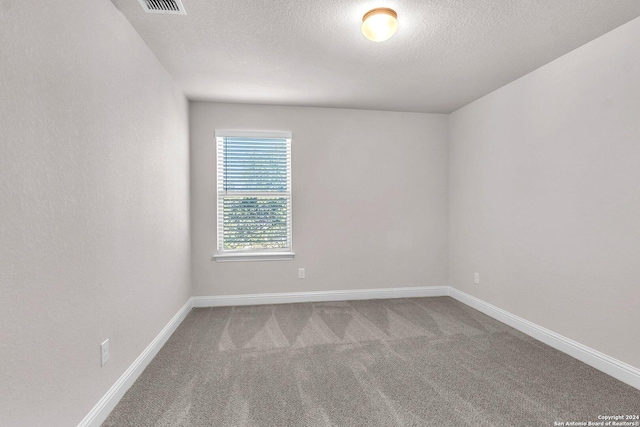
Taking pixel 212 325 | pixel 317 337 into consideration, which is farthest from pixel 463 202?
pixel 212 325

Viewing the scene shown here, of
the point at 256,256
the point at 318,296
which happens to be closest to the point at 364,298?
the point at 318,296

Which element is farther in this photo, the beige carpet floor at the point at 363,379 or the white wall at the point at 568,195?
the white wall at the point at 568,195

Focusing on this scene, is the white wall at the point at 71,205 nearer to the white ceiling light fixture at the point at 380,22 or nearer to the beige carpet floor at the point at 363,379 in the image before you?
the beige carpet floor at the point at 363,379

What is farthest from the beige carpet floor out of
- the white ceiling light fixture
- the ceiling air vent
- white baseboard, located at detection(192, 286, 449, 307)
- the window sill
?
the ceiling air vent

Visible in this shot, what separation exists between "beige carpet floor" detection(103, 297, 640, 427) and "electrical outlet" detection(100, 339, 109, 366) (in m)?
0.33

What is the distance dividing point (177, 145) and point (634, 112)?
3784 millimetres

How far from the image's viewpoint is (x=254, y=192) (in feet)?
12.8

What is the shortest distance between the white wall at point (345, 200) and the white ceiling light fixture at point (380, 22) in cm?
200

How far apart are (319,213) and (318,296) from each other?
1.07 metres

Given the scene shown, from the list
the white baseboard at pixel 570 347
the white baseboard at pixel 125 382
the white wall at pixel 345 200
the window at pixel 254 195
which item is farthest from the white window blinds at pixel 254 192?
the white baseboard at pixel 570 347

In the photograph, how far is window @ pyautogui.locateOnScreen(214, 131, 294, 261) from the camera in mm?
3871

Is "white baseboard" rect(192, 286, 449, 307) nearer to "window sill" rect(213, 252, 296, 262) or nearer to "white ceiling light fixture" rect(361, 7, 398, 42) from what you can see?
"window sill" rect(213, 252, 296, 262)

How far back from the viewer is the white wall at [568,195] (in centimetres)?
216

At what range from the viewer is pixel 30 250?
1268 mm
